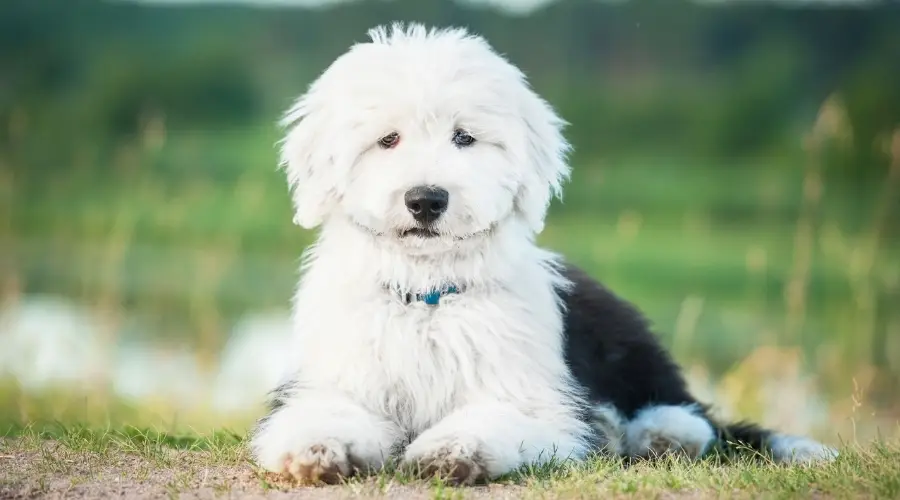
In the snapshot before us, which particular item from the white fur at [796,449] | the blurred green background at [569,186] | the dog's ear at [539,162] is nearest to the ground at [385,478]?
the white fur at [796,449]

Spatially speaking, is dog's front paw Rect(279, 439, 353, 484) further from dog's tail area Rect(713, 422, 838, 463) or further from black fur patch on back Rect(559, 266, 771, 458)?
dog's tail area Rect(713, 422, 838, 463)

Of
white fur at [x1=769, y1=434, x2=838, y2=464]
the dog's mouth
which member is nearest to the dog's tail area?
white fur at [x1=769, y1=434, x2=838, y2=464]

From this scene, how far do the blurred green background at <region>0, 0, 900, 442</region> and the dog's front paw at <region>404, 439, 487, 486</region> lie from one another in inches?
183

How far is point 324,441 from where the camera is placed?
4.91 metres

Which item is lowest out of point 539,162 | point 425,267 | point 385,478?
point 385,478

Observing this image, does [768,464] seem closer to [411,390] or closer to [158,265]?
[411,390]

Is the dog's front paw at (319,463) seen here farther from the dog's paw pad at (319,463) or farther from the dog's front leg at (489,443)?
the dog's front leg at (489,443)

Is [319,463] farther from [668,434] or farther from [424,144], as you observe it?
[668,434]

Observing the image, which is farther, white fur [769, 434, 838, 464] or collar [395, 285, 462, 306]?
white fur [769, 434, 838, 464]

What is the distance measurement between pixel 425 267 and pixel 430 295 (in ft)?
0.55

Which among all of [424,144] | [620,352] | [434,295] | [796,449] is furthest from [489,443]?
[796,449]

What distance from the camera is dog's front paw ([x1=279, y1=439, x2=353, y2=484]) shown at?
4.86m

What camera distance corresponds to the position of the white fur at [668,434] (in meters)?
6.08

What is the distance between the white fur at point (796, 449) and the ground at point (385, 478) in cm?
44
